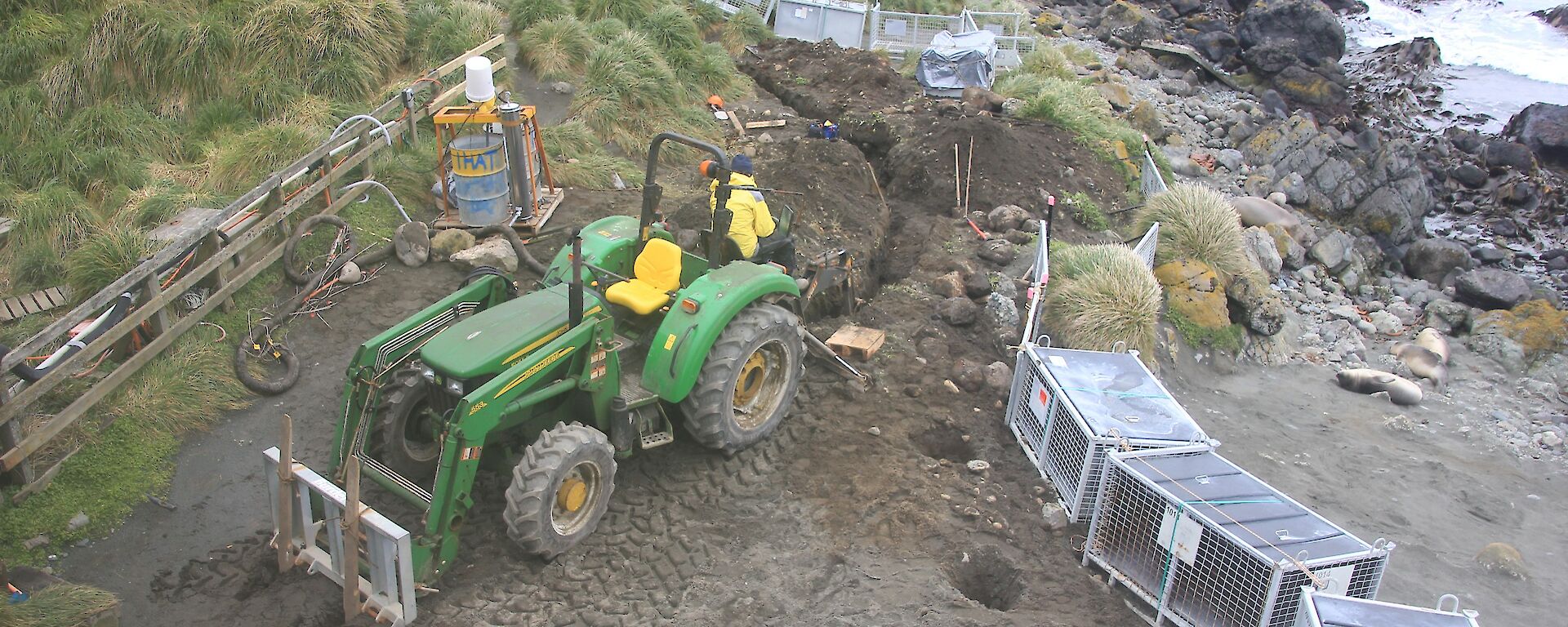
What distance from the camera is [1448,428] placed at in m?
9.93

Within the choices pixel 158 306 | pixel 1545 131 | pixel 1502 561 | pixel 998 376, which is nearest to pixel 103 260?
pixel 158 306

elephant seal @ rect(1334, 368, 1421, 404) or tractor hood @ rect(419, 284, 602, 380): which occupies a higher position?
tractor hood @ rect(419, 284, 602, 380)

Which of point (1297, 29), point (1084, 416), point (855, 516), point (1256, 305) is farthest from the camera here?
point (1297, 29)

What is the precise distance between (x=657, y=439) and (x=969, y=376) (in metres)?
2.87

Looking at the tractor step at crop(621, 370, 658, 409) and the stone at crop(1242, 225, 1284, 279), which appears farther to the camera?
the stone at crop(1242, 225, 1284, 279)

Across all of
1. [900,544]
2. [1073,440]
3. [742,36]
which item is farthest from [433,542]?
[742,36]

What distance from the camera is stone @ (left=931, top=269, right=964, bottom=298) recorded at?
Result: 388 inches

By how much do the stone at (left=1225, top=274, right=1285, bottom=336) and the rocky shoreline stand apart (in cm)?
2

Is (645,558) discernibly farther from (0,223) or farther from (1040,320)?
(0,223)

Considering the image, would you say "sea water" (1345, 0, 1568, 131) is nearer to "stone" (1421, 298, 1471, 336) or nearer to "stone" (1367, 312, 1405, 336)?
"stone" (1421, 298, 1471, 336)

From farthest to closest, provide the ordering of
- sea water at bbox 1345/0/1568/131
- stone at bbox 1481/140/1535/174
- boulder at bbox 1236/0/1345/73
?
A: boulder at bbox 1236/0/1345/73 → sea water at bbox 1345/0/1568/131 → stone at bbox 1481/140/1535/174

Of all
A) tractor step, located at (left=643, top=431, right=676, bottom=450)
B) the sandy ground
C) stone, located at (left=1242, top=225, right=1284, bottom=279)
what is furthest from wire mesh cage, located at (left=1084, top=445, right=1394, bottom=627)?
stone, located at (left=1242, top=225, right=1284, bottom=279)

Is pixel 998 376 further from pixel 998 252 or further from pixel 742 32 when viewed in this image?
pixel 742 32

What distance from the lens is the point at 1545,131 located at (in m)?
21.1
